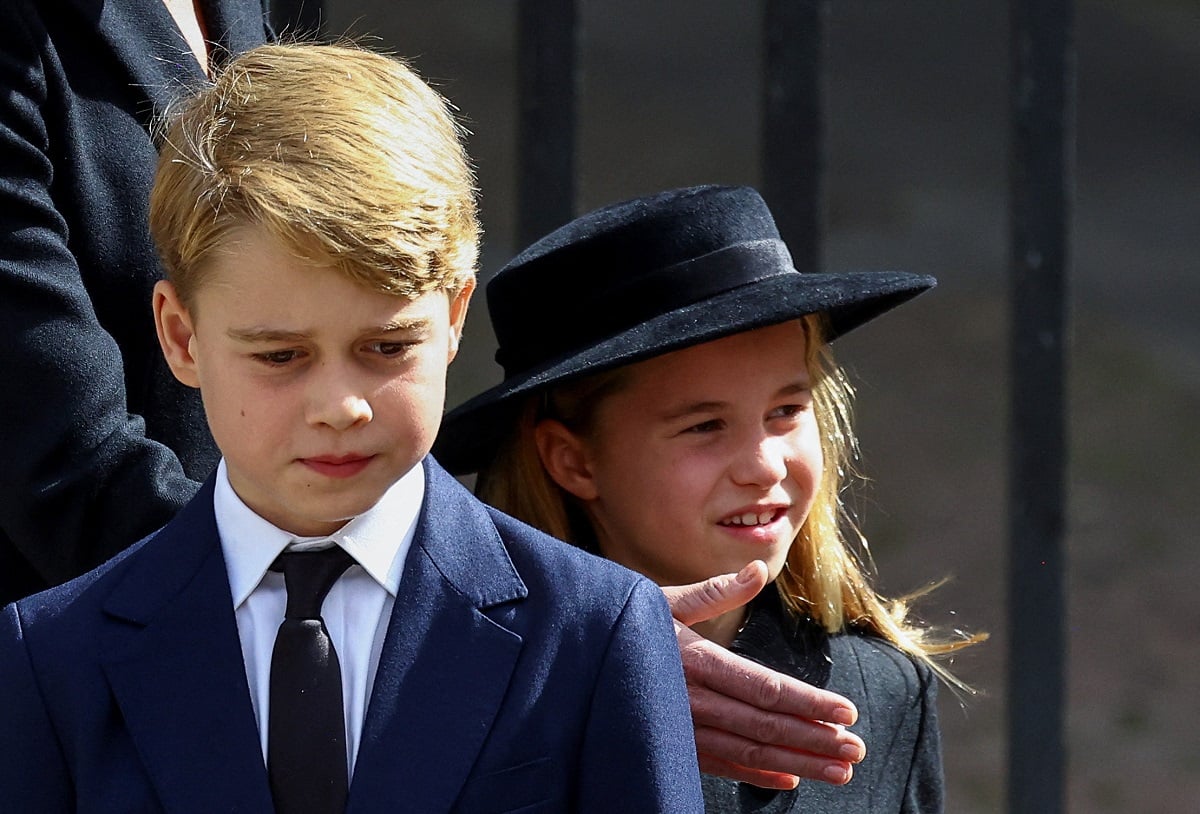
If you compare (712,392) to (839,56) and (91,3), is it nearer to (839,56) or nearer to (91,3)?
(91,3)

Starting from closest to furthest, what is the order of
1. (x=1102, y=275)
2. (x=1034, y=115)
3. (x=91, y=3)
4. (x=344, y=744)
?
(x=344, y=744) < (x=91, y=3) < (x=1034, y=115) < (x=1102, y=275)

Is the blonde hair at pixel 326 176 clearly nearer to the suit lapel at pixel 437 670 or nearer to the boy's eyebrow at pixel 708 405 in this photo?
the suit lapel at pixel 437 670

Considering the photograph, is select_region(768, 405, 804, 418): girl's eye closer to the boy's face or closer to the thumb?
the thumb

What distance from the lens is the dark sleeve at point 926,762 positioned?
200 cm

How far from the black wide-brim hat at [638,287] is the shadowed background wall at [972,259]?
2.71 metres

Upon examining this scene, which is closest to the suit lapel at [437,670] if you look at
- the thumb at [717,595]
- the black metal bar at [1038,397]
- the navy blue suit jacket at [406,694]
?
the navy blue suit jacket at [406,694]

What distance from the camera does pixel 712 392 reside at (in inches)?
73.2

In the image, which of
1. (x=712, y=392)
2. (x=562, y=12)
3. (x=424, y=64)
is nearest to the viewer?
(x=712, y=392)

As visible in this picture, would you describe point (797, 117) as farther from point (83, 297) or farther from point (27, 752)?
point (27, 752)

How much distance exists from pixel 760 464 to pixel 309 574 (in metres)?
0.60

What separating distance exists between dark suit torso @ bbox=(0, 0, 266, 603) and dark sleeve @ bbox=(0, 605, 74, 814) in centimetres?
26

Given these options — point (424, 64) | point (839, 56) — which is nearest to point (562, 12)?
point (424, 64)

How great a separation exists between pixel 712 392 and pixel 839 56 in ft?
30.5

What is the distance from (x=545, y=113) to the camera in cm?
257
